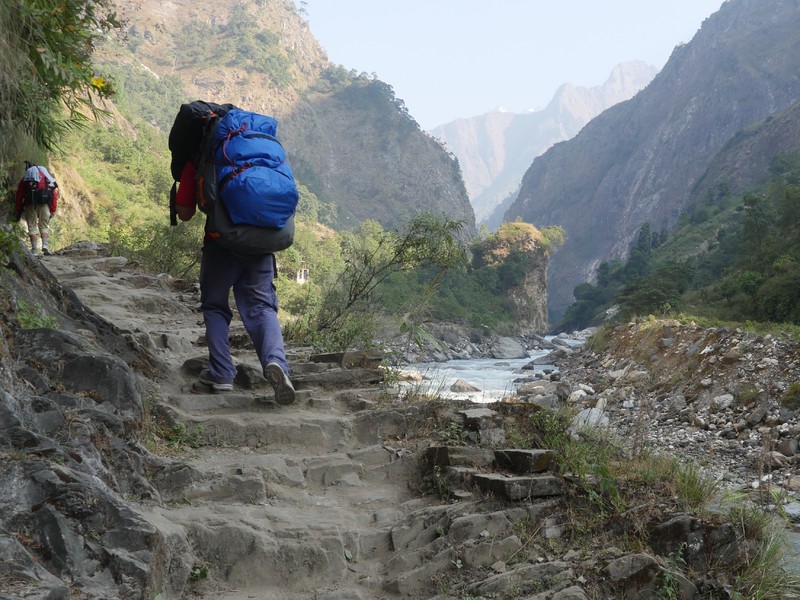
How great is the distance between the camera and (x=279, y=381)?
4082 mm

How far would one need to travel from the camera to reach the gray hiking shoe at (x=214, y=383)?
171 inches

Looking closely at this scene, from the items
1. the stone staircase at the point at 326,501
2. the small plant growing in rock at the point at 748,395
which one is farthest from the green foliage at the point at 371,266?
the small plant growing in rock at the point at 748,395

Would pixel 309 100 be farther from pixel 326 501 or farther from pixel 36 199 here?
pixel 326 501

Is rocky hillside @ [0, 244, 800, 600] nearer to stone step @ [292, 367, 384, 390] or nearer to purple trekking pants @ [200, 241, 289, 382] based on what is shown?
stone step @ [292, 367, 384, 390]

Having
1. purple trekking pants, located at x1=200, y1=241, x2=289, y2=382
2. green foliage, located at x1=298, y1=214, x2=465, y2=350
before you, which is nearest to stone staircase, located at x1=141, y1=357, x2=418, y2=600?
purple trekking pants, located at x1=200, y1=241, x2=289, y2=382

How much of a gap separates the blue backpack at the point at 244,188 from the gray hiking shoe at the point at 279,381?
0.70 meters

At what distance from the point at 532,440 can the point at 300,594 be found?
1673mm

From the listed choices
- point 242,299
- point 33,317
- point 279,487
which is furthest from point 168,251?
point 279,487

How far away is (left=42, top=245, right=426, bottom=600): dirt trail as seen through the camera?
2.77 m

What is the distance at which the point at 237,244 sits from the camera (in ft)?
12.9

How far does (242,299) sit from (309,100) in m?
124

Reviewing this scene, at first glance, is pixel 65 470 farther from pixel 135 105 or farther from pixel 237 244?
pixel 135 105

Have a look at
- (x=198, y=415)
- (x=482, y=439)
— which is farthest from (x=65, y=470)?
(x=482, y=439)

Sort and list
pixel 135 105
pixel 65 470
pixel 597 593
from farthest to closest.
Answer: pixel 135 105
pixel 597 593
pixel 65 470
